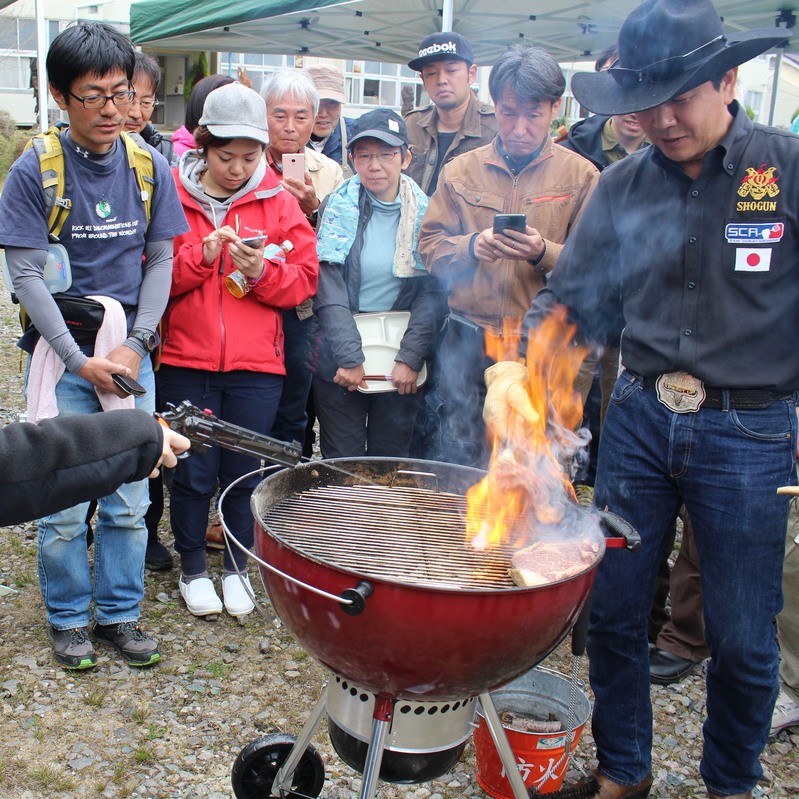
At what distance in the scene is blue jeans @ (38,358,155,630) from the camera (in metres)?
3.28

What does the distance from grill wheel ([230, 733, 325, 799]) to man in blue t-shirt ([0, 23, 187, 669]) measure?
1008 mm

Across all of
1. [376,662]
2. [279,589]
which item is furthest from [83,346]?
[376,662]

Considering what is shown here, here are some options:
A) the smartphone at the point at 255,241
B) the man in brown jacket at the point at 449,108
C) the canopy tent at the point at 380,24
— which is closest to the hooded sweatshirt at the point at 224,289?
the smartphone at the point at 255,241

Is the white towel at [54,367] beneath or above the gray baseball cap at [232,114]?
beneath

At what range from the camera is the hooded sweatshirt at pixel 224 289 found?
3.58 m

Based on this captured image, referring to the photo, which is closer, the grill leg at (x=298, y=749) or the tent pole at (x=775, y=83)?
the grill leg at (x=298, y=749)

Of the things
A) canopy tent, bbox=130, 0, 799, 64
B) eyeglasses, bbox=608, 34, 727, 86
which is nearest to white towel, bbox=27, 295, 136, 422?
eyeglasses, bbox=608, 34, 727, 86

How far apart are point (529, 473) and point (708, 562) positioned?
0.59 meters

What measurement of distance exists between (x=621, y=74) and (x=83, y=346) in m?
2.21

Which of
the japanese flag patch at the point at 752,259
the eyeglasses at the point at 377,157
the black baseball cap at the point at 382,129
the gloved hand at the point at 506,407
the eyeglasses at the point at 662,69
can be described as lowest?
the gloved hand at the point at 506,407

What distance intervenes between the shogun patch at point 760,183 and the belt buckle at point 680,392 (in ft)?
1.75

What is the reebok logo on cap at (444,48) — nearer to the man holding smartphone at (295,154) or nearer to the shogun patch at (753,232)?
the man holding smartphone at (295,154)

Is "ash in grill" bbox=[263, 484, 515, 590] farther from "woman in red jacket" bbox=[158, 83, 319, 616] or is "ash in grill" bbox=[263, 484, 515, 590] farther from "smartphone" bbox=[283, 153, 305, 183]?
"smartphone" bbox=[283, 153, 305, 183]

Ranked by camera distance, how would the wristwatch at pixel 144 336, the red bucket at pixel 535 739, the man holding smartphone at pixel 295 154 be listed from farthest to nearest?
the man holding smartphone at pixel 295 154, the wristwatch at pixel 144 336, the red bucket at pixel 535 739
